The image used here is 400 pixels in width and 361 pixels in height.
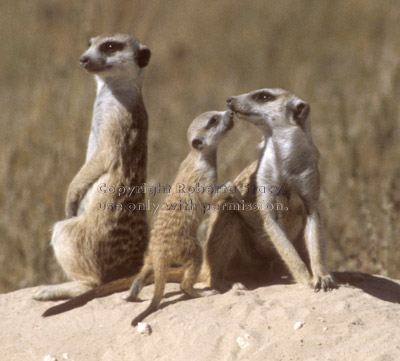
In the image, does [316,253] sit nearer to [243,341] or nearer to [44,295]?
[243,341]

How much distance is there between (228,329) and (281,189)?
33.3 inches

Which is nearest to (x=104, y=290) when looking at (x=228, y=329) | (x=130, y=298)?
(x=130, y=298)

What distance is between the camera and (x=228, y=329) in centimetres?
288

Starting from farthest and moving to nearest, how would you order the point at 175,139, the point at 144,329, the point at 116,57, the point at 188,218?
the point at 175,139, the point at 116,57, the point at 188,218, the point at 144,329

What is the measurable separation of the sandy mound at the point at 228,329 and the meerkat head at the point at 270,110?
90 cm

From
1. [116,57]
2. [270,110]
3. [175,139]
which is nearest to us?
[270,110]

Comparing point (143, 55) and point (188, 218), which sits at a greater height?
point (143, 55)

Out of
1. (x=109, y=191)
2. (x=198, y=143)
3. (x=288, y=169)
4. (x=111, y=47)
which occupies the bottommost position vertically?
(x=109, y=191)

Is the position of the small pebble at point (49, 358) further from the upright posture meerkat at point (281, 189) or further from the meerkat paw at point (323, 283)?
the meerkat paw at point (323, 283)

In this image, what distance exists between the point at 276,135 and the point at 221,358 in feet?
4.15

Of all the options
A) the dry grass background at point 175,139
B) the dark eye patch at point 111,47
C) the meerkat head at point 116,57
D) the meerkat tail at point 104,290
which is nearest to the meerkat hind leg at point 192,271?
the meerkat tail at point 104,290

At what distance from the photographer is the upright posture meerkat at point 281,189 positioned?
3.28 metres

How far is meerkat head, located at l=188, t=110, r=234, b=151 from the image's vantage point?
3334 mm

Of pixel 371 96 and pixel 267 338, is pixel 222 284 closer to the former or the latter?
pixel 267 338
